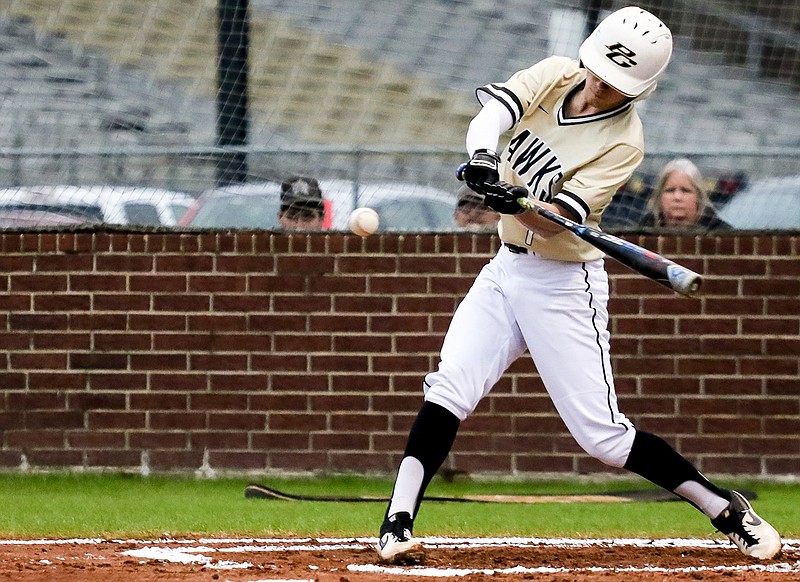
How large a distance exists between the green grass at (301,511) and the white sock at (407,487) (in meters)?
1.00

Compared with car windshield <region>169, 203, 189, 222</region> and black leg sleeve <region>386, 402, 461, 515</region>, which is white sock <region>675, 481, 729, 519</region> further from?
car windshield <region>169, 203, 189, 222</region>

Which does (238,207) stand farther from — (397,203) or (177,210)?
(397,203)

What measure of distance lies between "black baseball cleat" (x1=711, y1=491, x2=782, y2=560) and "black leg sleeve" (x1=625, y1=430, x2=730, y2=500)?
53 millimetres

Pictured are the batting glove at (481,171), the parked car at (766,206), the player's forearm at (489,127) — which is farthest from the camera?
the parked car at (766,206)

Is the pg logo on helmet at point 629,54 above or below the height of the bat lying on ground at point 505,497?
above

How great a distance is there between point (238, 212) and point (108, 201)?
2.50 ft

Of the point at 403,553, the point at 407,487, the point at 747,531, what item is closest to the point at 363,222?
the point at 407,487

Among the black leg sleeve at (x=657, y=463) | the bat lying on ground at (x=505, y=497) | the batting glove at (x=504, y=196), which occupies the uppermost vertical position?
the batting glove at (x=504, y=196)

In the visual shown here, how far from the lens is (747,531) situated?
4.68m

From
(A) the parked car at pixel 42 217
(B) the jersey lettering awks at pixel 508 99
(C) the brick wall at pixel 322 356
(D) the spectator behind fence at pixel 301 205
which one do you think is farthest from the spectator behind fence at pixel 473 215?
(B) the jersey lettering awks at pixel 508 99

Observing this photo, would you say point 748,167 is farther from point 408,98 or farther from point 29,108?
point 29,108

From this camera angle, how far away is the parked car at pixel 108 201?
777cm

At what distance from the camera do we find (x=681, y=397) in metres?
7.54

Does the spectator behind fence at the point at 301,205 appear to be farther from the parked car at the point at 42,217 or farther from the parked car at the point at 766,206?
the parked car at the point at 766,206
